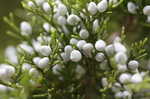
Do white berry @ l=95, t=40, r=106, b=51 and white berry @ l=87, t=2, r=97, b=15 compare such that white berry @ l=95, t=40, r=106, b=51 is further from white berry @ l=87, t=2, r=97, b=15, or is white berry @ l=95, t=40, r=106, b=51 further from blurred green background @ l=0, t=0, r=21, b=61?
blurred green background @ l=0, t=0, r=21, b=61

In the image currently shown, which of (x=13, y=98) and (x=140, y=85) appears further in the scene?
(x=13, y=98)

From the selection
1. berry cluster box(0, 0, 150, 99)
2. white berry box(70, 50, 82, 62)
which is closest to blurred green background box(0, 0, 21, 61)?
berry cluster box(0, 0, 150, 99)

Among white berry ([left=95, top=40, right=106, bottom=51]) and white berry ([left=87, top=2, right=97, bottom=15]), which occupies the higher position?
white berry ([left=87, top=2, right=97, bottom=15])

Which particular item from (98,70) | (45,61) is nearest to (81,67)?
(98,70)

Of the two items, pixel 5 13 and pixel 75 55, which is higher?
pixel 5 13

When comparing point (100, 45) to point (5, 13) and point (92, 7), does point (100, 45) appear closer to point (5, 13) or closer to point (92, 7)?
point (92, 7)

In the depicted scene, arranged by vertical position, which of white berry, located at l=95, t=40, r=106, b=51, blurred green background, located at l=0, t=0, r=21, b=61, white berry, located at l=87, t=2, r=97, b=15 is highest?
blurred green background, located at l=0, t=0, r=21, b=61

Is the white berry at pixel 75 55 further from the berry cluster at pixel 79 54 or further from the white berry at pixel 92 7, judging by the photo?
the white berry at pixel 92 7

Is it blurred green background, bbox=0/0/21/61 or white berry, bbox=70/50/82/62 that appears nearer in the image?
white berry, bbox=70/50/82/62

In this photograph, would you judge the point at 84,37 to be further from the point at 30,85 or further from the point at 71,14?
the point at 30,85

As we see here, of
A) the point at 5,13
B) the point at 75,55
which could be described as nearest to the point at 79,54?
the point at 75,55

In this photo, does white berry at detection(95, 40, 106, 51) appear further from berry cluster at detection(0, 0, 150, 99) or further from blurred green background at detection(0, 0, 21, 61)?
blurred green background at detection(0, 0, 21, 61)
